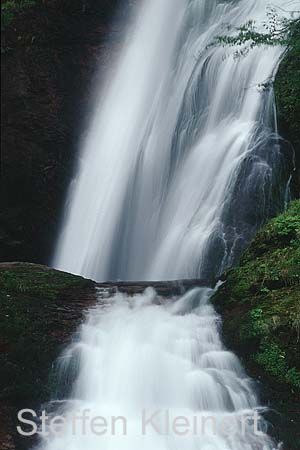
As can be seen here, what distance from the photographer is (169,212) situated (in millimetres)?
10438

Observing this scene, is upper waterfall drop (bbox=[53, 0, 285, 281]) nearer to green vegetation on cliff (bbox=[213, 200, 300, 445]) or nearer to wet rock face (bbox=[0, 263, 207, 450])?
green vegetation on cliff (bbox=[213, 200, 300, 445])

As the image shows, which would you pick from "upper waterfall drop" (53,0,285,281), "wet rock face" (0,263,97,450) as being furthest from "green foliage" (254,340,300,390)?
"upper waterfall drop" (53,0,285,281)

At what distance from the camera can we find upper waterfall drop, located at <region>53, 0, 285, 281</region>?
9148mm

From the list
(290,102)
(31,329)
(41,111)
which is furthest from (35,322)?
(41,111)

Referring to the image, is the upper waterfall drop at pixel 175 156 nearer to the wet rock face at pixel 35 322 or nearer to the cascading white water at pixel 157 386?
the wet rock face at pixel 35 322

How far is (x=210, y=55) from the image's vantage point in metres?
12.2

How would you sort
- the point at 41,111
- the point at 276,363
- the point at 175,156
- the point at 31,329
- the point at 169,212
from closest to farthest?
the point at 276,363, the point at 31,329, the point at 169,212, the point at 175,156, the point at 41,111

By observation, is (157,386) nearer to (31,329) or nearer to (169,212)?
(31,329)

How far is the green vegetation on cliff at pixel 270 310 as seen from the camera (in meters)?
5.57

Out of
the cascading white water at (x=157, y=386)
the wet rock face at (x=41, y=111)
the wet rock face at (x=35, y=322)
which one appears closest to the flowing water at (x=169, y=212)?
the cascading white water at (x=157, y=386)

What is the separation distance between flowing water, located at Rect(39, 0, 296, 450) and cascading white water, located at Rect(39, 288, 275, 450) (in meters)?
0.01

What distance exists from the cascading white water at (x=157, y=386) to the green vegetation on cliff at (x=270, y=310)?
227 mm

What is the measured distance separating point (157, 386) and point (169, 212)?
529cm

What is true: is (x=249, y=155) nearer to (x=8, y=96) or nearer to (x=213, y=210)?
(x=213, y=210)
